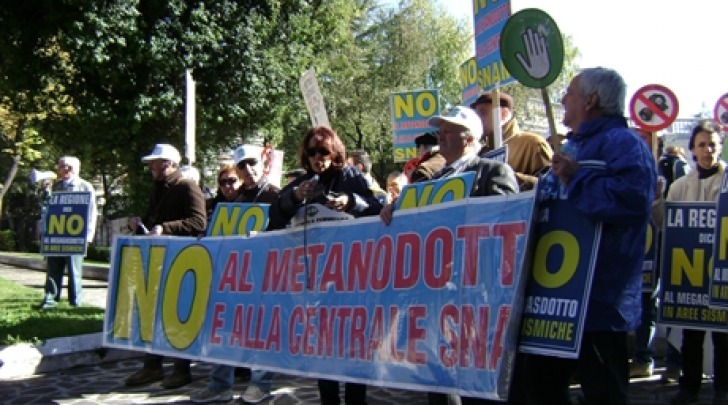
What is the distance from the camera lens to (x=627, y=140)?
3.31m

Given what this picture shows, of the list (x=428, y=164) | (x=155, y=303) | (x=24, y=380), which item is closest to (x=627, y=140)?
(x=428, y=164)

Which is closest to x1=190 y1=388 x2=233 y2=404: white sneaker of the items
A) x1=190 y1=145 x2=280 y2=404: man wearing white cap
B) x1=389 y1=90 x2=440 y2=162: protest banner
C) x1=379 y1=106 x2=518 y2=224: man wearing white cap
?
x1=190 y1=145 x2=280 y2=404: man wearing white cap

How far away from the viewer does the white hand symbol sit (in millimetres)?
3697

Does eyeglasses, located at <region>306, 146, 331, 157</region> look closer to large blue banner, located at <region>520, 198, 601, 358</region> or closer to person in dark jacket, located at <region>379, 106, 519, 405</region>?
person in dark jacket, located at <region>379, 106, 519, 405</region>

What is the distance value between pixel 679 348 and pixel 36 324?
6639 mm

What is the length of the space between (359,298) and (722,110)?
978cm

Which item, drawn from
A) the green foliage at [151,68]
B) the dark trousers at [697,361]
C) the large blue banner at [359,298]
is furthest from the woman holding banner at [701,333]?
the green foliage at [151,68]

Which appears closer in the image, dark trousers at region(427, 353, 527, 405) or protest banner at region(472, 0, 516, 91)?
dark trousers at region(427, 353, 527, 405)

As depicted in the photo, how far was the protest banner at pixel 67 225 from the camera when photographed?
1013 centimetres

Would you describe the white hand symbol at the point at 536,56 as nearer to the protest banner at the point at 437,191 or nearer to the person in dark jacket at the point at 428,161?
the protest banner at the point at 437,191

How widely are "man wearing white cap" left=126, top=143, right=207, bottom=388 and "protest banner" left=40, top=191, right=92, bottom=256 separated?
3.50m

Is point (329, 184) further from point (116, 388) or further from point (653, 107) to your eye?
point (653, 107)

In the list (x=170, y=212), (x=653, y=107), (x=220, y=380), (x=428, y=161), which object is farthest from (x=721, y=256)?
(x=170, y=212)

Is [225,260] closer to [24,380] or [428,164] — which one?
[428,164]
